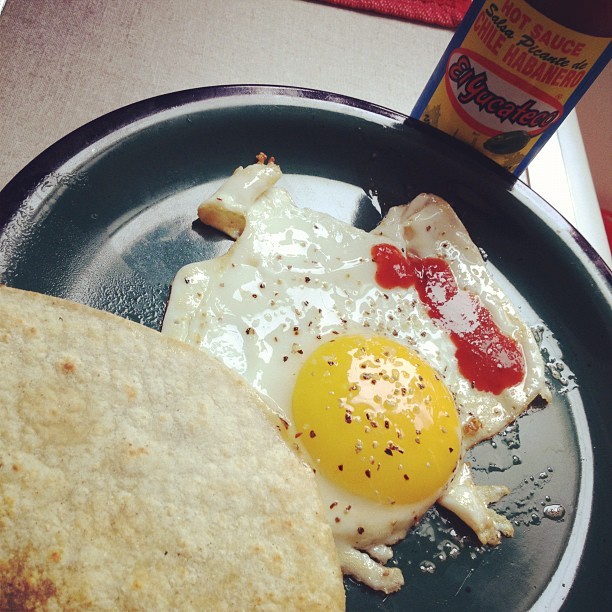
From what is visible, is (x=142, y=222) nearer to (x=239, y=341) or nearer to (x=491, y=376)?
(x=239, y=341)

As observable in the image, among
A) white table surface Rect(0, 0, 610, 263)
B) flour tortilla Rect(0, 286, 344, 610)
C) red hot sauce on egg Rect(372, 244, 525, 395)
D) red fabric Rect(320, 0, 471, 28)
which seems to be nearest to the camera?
flour tortilla Rect(0, 286, 344, 610)

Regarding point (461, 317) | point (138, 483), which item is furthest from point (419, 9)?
point (138, 483)

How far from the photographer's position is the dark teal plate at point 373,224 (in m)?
1.41

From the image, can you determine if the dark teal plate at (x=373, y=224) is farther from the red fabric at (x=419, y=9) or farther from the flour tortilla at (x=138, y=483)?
the red fabric at (x=419, y=9)

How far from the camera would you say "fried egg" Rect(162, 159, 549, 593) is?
1.39m

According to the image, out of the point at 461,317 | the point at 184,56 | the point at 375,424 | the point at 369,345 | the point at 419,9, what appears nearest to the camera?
the point at 375,424

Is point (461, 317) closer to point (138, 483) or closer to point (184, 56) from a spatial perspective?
point (138, 483)

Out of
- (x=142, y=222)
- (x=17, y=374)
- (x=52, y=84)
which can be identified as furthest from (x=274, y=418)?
(x=52, y=84)

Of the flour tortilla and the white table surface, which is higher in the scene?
the white table surface

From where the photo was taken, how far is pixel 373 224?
1.81 m

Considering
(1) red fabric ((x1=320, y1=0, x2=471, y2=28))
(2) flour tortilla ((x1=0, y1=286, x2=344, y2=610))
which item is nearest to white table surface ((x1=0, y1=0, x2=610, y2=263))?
(1) red fabric ((x1=320, y1=0, x2=471, y2=28))

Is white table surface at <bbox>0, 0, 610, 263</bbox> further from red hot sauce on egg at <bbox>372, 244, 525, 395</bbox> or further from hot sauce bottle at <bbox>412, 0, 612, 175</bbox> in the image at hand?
red hot sauce on egg at <bbox>372, 244, 525, 395</bbox>

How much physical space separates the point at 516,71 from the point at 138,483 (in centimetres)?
141

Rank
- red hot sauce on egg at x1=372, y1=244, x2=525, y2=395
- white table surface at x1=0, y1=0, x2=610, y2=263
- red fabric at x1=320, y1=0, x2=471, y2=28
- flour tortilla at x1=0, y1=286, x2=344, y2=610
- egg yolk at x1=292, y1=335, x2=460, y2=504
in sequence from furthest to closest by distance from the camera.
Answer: red fabric at x1=320, y1=0, x2=471, y2=28 → white table surface at x1=0, y1=0, x2=610, y2=263 → red hot sauce on egg at x1=372, y1=244, x2=525, y2=395 → egg yolk at x1=292, y1=335, x2=460, y2=504 → flour tortilla at x1=0, y1=286, x2=344, y2=610
